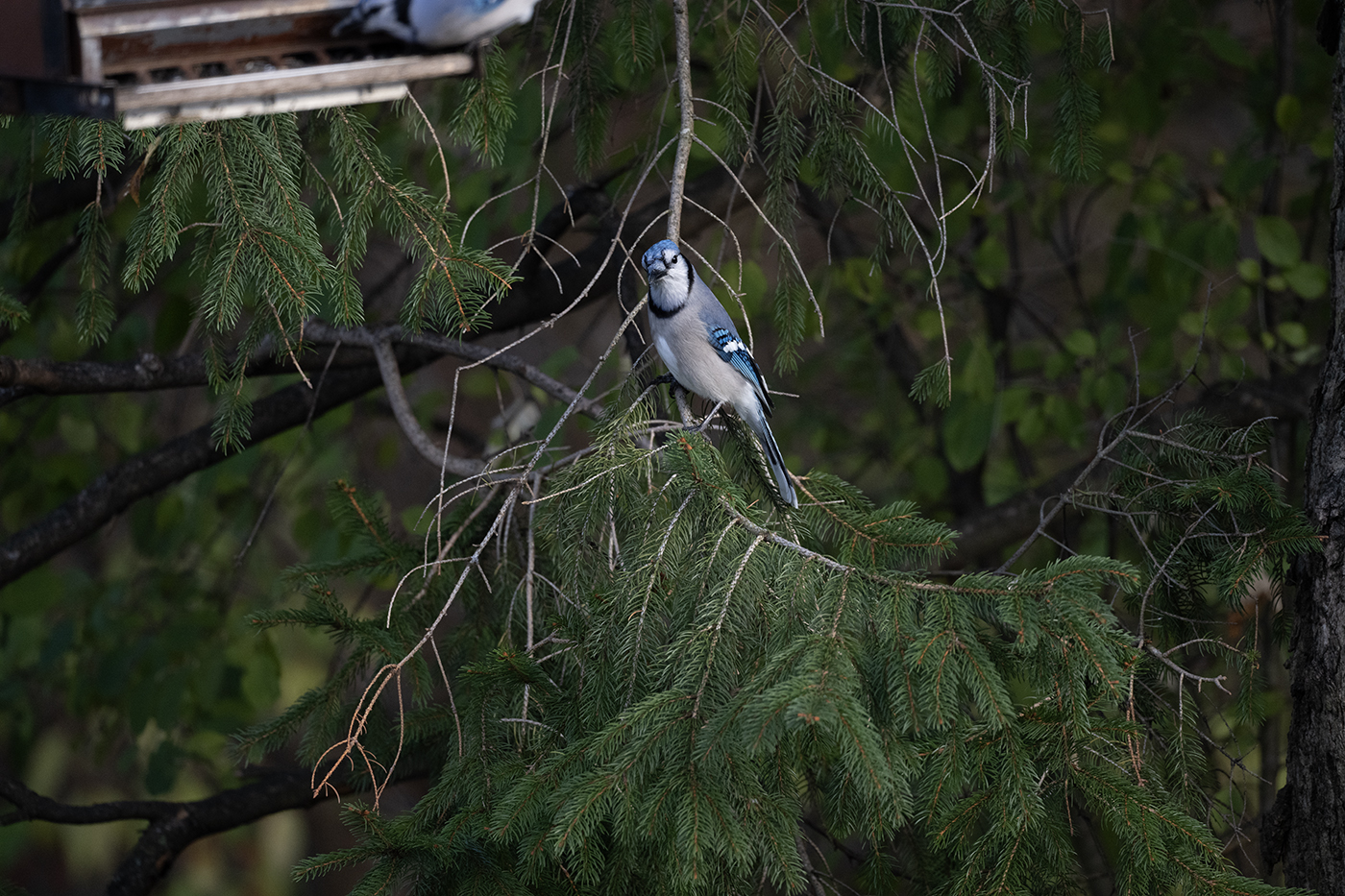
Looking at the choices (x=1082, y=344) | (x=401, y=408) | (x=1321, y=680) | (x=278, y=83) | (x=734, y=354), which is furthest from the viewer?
(x=1082, y=344)

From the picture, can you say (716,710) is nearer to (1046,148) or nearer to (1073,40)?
(1073,40)

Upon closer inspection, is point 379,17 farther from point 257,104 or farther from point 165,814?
point 165,814

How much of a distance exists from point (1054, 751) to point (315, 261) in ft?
4.26

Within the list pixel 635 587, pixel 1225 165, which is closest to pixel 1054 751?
pixel 635 587

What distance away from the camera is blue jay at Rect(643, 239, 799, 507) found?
236 centimetres

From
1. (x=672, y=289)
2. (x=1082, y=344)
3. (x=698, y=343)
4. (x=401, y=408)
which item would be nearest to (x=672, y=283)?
(x=672, y=289)

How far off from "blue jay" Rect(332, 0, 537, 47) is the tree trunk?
146 centimetres

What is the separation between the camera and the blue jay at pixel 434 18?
1.11 m

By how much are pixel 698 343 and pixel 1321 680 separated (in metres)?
1.35

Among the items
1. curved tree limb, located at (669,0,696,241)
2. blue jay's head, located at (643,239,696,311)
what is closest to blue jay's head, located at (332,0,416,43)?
curved tree limb, located at (669,0,696,241)

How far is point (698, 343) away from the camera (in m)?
2.43

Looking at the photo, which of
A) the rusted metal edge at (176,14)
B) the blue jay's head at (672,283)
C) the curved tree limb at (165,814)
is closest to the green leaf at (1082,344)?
the blue jay's head at (672,283)

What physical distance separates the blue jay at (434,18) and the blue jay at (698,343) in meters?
1.09

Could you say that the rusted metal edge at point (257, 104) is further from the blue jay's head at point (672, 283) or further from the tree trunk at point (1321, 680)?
the tree trunk at point (1321, 680)
